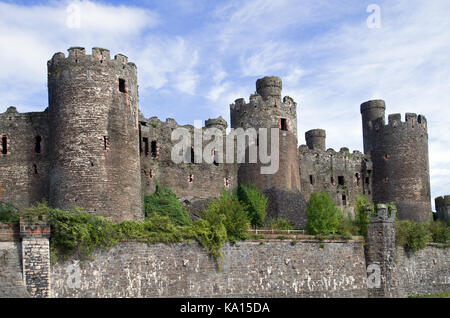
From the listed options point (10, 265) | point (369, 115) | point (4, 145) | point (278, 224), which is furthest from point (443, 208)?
point (10, 265)

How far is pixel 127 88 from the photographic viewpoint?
121ft

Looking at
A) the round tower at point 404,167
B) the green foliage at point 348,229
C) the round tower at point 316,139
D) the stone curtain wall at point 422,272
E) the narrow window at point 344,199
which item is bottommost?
the stone curtain wall at point 422,272

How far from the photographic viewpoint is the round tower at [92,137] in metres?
34.9

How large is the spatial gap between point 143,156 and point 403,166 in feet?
67.1

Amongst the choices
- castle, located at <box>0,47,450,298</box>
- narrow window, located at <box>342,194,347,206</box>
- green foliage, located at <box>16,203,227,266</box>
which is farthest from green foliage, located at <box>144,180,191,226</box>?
narrow window, located at <box>342,194,347,206</box>

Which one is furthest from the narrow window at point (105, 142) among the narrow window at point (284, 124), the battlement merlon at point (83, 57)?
the narrow window at point (284, 124)

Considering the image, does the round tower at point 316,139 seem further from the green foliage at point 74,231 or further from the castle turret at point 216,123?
the green foliage at point 74,231

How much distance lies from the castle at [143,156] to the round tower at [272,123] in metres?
0.07

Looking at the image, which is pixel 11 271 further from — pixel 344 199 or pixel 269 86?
pixel 344 199

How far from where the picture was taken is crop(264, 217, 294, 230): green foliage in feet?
128

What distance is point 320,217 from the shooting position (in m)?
38.8

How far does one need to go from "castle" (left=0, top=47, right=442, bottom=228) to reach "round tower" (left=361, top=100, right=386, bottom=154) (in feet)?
0.25

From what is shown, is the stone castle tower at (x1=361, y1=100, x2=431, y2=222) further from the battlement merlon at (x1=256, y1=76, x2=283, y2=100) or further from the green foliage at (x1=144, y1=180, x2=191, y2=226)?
the green foliage at (x1=144, y1=180, x2=191, y2=226)
